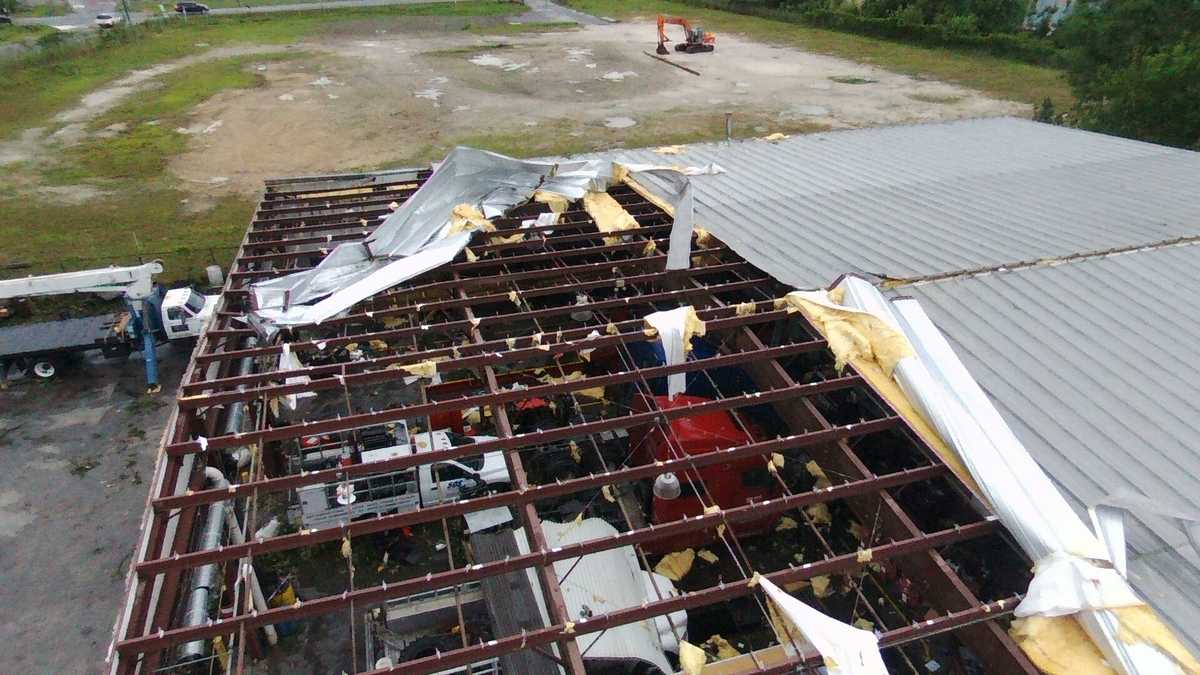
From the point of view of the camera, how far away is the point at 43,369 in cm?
1555

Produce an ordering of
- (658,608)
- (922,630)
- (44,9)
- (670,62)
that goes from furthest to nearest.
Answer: (44,9)
(670,62)
(658,608)
(922,630)

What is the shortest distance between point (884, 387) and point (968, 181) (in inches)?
365

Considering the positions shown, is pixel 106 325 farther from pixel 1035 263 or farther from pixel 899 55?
pixel 899 55

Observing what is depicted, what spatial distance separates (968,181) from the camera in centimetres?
1495

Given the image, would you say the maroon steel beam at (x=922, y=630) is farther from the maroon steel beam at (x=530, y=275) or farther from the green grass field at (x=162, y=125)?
the green grass field at (x=162, y=125)

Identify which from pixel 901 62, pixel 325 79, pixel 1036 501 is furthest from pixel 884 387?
pixel 901 62

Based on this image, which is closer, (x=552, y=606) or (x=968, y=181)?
(x=552, y=606)

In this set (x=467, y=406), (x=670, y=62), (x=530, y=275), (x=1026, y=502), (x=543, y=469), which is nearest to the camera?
(x=1026, y=502)

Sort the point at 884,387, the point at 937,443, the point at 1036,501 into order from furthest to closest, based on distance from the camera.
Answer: the point at 884,387 < the point at 937,443 < the point at 1036,501

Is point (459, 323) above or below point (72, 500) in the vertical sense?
above

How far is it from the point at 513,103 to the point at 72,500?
93.4 ft

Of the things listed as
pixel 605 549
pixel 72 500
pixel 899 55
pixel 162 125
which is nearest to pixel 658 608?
pixel 605 549

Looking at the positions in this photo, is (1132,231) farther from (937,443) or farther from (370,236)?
(370,236)

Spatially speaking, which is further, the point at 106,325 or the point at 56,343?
the point at 106,325
